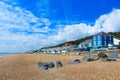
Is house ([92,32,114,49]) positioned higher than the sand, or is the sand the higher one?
house ([92,32,114,49])

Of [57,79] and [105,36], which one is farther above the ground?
[105,36]

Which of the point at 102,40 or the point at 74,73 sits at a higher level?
the point at 102,40

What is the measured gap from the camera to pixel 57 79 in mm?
14328

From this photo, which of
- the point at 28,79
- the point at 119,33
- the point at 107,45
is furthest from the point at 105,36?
the point at 28,79

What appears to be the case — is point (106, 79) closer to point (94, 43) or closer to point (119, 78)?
point (119, 78)

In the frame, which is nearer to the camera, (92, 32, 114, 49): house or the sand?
the sand

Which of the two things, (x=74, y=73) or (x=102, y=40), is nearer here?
(x=74, y=73)

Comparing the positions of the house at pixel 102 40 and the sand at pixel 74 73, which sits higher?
the house at pixel 102 40

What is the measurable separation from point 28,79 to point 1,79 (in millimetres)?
2174

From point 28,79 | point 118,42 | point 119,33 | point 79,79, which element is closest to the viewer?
point 79,79

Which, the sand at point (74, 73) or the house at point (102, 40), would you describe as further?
the house at point (102, 40)

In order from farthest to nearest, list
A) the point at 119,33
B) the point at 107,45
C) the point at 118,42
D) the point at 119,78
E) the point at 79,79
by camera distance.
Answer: the point at 119,33
the point at 118,42
the point at 107,45
the point at 79,79
the point at 119,78

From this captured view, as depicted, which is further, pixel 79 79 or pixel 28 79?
pixel 28 79

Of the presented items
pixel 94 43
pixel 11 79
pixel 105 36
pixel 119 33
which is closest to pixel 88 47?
pixel 94 43
